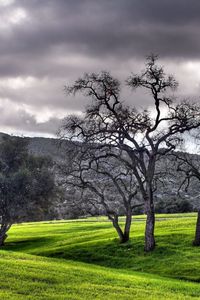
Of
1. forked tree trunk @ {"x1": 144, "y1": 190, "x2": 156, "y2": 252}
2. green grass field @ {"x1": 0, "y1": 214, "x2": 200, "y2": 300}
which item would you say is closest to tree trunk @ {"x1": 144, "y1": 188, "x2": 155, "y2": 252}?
forked tree trunk @ {"x1": 144, "y1": 190, "x2": 156, "y2": 252}

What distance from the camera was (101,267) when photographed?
36.2 m

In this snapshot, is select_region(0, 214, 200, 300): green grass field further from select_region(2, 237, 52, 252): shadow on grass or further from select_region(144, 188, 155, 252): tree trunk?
select_region(144, 188, 155, 252): tree trunk

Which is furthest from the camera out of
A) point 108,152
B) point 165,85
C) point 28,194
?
point 28,194

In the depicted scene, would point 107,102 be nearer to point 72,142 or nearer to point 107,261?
point 72,142

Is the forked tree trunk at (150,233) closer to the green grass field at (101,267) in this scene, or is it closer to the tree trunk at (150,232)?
the tree trunk at (150,232)

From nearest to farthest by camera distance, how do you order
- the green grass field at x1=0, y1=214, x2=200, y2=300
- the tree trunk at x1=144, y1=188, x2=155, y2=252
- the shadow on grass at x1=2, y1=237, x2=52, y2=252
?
the green grass field at x1=0, y1=214, x2=200, y2=300 < the tree trunk at x1=144, y1=188, x2=155, y2=252 < the shadow on grass at x1=2, y1=237, x2=52, y2=252

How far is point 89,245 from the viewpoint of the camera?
177ft

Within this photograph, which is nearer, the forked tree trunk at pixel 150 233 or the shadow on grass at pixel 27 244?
the forked tree trunk at pixel 150 233

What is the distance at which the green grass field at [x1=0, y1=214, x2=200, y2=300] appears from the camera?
22.4m

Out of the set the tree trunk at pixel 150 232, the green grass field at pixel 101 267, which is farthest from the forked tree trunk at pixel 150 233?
Answer: the green grass field at pixel 101 267

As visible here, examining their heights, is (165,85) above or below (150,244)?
above

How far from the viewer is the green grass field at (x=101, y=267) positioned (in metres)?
22.4

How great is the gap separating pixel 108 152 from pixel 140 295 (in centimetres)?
2668

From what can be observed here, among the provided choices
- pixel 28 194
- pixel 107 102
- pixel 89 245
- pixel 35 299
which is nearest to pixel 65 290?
pixel 35 299
